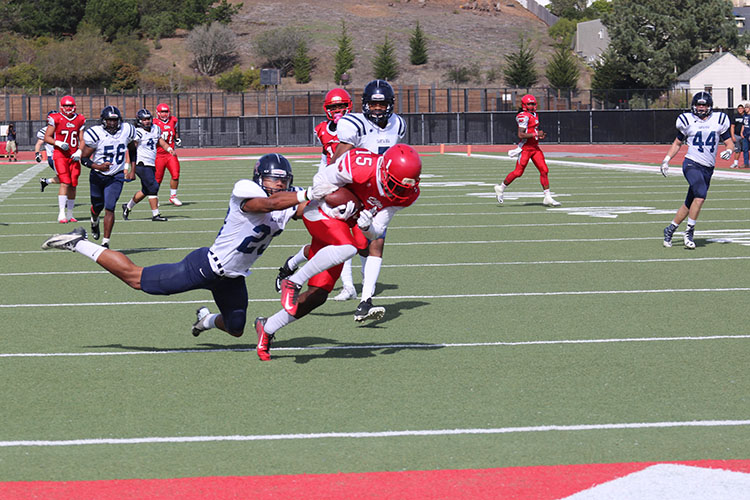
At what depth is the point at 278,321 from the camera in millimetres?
7258

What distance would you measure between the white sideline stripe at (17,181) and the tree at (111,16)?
84.1m

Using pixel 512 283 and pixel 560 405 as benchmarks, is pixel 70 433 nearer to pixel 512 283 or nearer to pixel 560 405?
pixel 560 405

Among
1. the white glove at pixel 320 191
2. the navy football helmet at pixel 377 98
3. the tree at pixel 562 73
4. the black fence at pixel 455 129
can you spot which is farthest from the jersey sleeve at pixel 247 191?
the tree at pixel 562 73

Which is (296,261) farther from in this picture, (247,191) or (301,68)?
(301,68)

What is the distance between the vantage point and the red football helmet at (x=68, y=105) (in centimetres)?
1818

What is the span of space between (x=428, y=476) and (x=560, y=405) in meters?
1.48

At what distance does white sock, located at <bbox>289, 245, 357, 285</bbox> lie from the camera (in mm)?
7148

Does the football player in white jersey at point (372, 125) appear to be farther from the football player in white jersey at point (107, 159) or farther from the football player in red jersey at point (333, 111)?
the football player in white jersey at point (107, 159)

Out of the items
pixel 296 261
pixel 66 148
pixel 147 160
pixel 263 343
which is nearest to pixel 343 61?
pixel 66 148

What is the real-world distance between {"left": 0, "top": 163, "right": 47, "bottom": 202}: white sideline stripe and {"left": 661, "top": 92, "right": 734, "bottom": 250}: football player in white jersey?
15.2 metres

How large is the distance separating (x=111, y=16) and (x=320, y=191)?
117m

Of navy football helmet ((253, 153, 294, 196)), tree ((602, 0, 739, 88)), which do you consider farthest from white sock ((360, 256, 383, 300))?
tree ((602, 0, 739, 88))

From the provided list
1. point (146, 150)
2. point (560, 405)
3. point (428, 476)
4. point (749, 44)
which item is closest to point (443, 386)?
point (560, 405)

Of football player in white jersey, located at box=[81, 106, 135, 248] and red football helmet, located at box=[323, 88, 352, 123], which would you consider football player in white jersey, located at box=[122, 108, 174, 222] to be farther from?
red football helmet, located at box=[323, 88, 352, 123]
